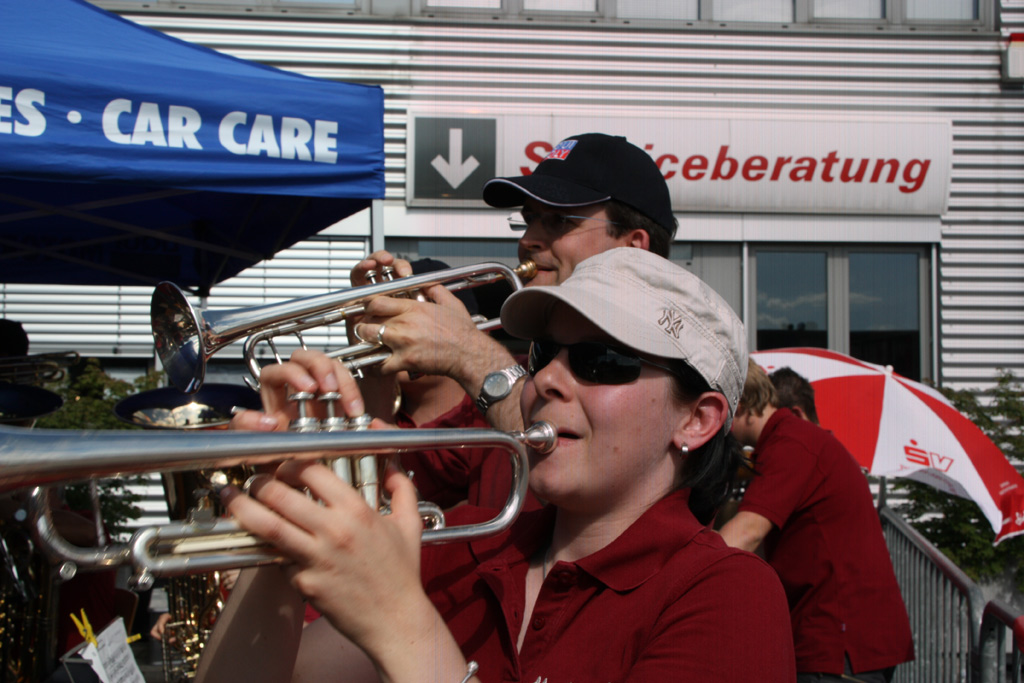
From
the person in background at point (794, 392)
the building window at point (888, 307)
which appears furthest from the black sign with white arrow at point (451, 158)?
the person in background at point (794, 392)

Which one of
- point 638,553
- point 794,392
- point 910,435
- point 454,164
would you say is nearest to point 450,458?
point 638,553

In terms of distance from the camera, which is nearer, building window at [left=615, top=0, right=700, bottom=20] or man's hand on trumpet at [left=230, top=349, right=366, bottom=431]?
man's hand on trumpet at [left=230, top=349, right=366, bottom=431]

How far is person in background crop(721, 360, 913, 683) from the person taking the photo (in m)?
3.09

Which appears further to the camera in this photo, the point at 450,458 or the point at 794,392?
the point at 794,392

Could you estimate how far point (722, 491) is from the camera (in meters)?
1.71

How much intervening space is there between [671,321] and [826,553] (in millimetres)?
2170

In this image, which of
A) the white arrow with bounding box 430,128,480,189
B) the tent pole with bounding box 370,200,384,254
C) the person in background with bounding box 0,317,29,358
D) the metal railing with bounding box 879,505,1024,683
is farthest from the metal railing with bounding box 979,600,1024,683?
the white arrow with bounding box 430,128,480,189

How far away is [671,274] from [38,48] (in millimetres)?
2350

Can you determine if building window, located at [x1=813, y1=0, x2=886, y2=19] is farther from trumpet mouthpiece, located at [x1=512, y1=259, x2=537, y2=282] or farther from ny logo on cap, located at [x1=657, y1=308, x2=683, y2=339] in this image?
ny logo on cap, located at [x1=657, y1=308, x2=683, y2=339]

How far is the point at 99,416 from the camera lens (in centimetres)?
600

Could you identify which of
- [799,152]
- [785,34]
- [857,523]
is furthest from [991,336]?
[857,523]

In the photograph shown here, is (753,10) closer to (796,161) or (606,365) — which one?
(796,161)

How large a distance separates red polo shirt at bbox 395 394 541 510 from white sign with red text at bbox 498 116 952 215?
4986 mm

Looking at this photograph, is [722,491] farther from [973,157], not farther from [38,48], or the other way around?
[973,157]
